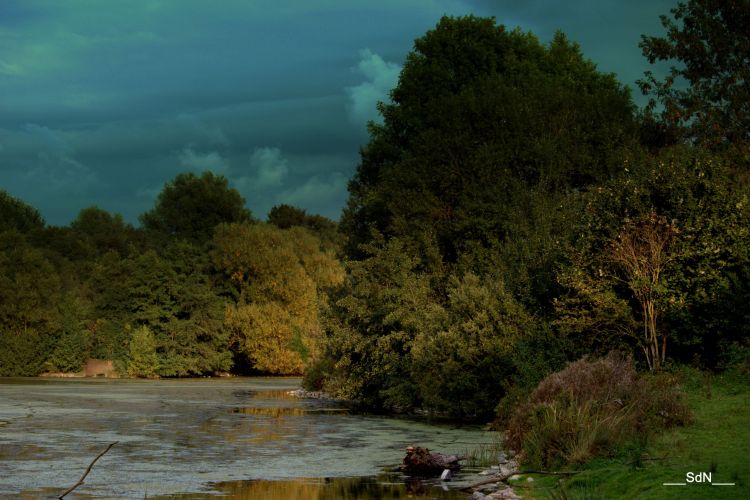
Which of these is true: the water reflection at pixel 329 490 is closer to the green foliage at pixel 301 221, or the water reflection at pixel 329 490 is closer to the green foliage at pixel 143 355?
the green foliage at pixel 143 355

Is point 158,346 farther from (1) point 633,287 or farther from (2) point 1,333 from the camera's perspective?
(1) point 633,287

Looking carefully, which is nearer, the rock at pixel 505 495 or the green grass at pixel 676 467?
the green grass at pixel 676 467

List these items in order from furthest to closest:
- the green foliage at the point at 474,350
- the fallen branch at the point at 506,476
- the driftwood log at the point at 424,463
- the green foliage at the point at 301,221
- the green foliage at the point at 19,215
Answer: the green foliage at the point at 301,221, the green foliage at the point at 19,215, the green foliage at the point at 474,350, the driftwood log at the point at 424,463, the fallen branch at the point at 506,476

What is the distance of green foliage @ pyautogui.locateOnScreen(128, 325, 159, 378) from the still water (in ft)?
127

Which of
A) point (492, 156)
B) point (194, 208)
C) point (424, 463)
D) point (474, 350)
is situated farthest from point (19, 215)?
point (424, 463)

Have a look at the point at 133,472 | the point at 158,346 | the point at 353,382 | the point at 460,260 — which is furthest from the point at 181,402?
the point at 158,346

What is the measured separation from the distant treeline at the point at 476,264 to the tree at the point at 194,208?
25214 millimetres

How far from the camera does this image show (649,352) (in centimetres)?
2917

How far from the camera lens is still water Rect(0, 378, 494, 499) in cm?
1692

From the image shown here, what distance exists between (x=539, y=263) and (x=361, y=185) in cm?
2680

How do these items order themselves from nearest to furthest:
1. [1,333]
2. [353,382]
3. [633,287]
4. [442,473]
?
[442,473] → [633,287] → [353,382] → [1,333]

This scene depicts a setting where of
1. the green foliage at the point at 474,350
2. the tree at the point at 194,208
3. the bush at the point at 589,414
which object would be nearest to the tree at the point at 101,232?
the tree at the point at 194,208

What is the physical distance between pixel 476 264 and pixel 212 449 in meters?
22.8

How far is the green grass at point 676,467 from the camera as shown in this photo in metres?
14.1
